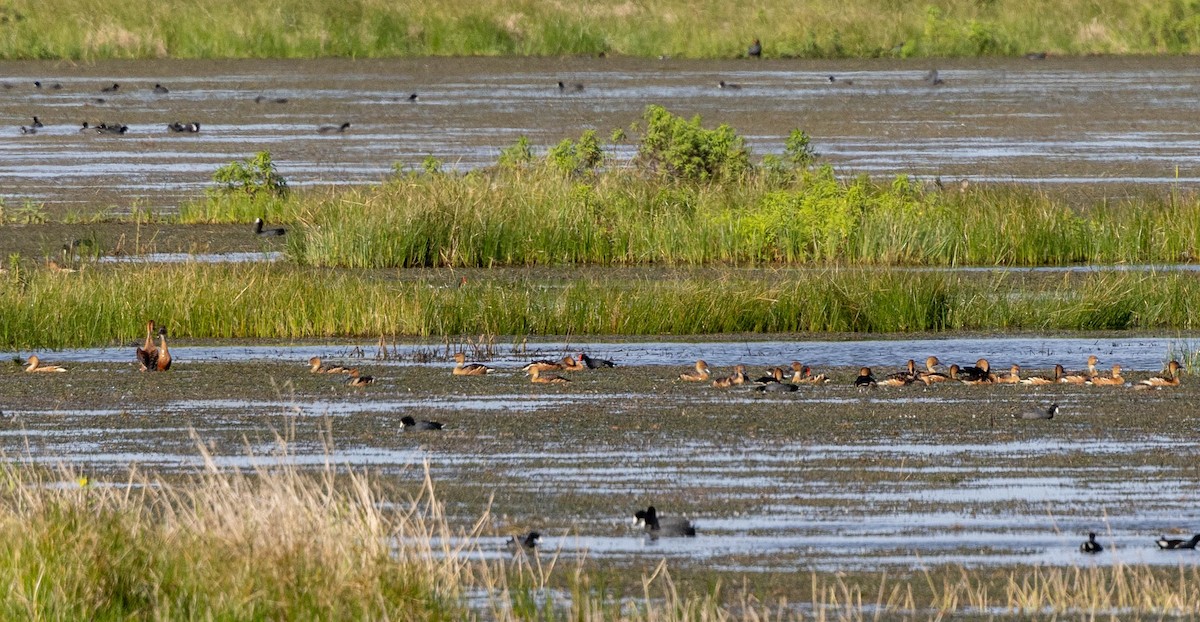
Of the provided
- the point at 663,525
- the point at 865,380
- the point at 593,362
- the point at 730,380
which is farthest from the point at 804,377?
the point at 663,525

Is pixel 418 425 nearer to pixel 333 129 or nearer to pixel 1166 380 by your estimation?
pixel 1166 380

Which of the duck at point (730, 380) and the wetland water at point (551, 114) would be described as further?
the wetland water at point (551, 114)

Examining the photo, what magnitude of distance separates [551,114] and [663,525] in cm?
3174

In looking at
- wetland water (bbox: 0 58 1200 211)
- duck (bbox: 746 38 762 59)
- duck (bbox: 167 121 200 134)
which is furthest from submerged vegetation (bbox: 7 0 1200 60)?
duck (bbox: 167 121 200 134)

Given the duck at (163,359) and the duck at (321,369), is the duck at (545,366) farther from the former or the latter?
the duck at (163,359)

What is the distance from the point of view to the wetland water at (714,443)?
10.9m

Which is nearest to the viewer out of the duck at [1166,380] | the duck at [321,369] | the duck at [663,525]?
the duck at [663,525]

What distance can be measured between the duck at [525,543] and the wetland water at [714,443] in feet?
0.39

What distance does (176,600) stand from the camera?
8727mm

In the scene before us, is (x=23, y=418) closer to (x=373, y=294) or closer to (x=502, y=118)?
(x=373, y=294)

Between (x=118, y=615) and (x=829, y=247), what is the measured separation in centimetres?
1476

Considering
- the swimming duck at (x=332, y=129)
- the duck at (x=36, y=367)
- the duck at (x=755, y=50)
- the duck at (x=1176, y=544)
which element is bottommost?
the duck at (x=36, y=367)

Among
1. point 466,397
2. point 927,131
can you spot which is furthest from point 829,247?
point 927,131

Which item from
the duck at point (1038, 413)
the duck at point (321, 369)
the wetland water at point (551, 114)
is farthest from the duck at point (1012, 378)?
the wetland water at point (551, 114)
